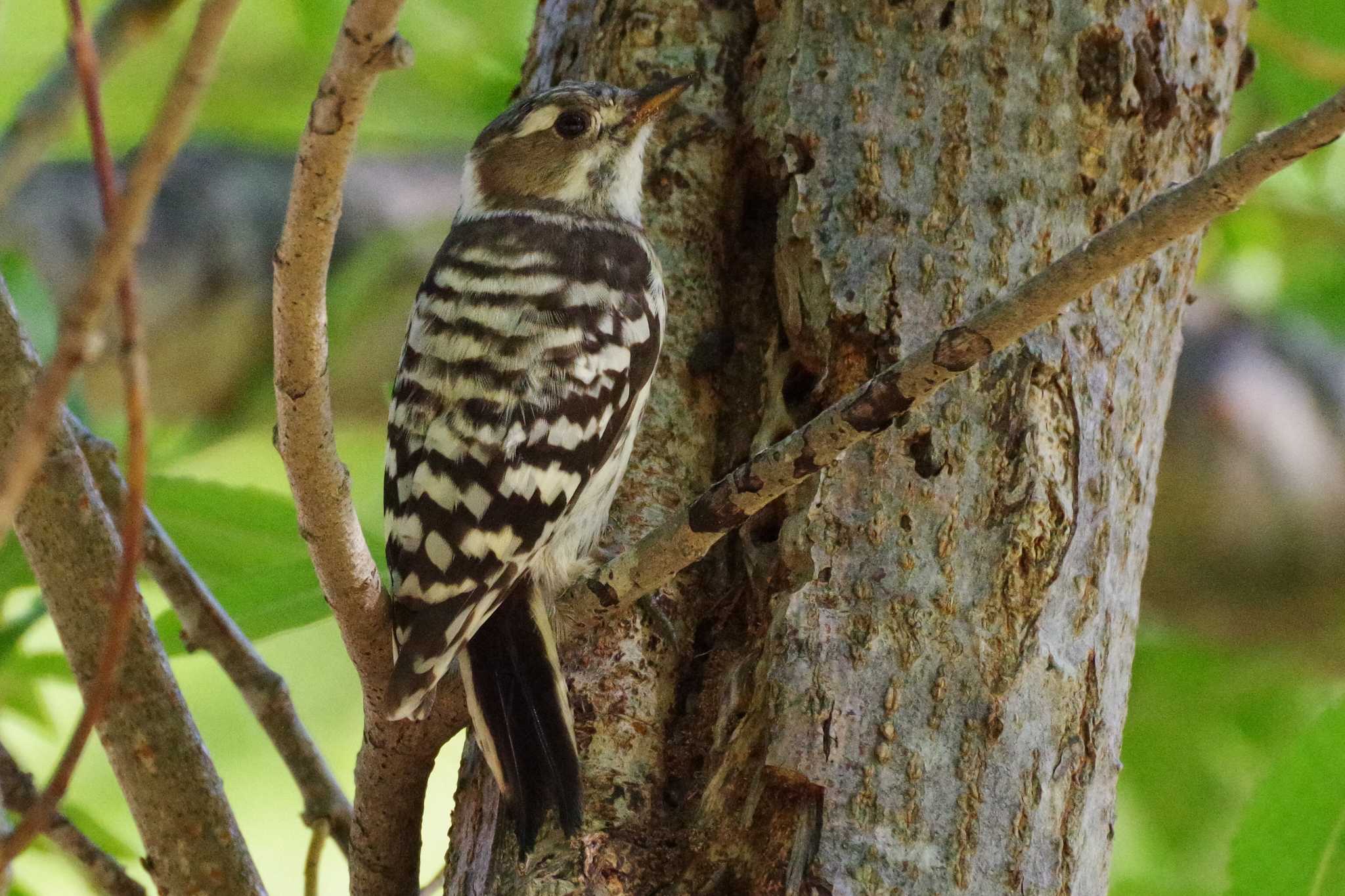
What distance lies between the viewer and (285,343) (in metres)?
1.33

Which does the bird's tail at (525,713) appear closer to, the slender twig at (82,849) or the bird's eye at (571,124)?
the slender twig at (82,849)

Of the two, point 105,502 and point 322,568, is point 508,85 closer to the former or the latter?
point 105,502

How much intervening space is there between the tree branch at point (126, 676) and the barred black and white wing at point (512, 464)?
9.9 inches

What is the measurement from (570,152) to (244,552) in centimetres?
93

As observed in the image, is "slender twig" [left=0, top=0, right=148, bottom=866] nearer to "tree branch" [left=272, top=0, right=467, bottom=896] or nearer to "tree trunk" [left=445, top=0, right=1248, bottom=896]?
"tree branch" [left=272, top=0, right=467, bottom=896]

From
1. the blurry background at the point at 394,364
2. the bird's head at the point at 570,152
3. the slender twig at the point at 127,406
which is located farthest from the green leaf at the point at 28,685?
the slender twig at the point at 127,406

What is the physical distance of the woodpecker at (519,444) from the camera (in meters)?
1.81

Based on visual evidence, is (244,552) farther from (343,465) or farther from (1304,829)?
(1304,829)

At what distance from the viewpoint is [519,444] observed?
2.04 meters

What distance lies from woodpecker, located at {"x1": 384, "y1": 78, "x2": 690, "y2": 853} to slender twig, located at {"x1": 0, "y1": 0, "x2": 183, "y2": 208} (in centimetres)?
96

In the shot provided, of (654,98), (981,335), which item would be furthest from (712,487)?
(654,98)

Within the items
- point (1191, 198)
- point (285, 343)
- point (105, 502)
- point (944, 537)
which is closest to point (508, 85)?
point (105, 502)

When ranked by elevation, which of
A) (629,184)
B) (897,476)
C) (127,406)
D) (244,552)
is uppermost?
(629,184)

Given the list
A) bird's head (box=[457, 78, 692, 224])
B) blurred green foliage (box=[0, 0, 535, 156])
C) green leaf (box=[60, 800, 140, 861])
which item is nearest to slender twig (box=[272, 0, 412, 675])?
green leaf (box=[60, 800, 140, 861])
